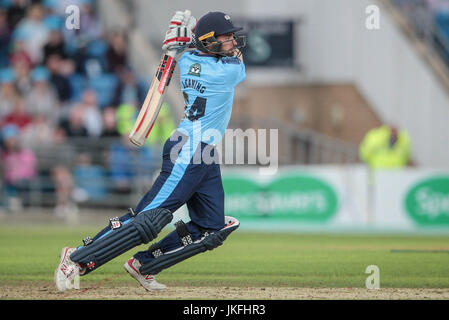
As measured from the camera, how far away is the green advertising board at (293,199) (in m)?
17.5

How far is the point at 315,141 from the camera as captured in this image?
20.3 m

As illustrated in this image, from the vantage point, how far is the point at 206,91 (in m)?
7.63

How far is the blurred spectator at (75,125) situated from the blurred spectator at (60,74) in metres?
0.52

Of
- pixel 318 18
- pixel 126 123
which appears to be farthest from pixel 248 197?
pixel 318 18

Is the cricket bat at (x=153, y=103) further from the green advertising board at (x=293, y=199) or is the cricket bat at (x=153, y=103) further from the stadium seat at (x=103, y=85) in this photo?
the stadium seat at (x=103, y=85)

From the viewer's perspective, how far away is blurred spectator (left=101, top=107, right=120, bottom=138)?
→ 62.1 feet

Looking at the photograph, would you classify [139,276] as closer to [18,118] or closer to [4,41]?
[18,118]

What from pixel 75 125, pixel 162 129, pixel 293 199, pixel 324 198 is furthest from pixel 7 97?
pixel 324 198

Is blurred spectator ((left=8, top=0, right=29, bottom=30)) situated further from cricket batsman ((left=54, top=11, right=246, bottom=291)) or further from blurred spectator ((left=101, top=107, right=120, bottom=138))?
cricket batsman ((left=54, top=11, right=246, bottom=291))

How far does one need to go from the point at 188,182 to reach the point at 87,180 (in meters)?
11.7

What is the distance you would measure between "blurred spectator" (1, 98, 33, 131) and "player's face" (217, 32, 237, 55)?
1230cm

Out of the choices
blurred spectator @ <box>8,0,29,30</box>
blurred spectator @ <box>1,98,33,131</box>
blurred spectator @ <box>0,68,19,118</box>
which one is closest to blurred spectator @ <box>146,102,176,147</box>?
blurred spectator @ <box>1,98,33,131</box>

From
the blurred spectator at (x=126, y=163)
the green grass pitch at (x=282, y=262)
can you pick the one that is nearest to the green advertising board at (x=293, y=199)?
the blurred spectator at (x=126, y=163)
